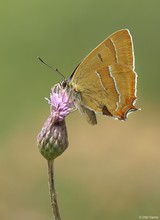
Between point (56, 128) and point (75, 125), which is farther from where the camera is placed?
point (75, 125)

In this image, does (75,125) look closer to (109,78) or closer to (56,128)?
(109,78)

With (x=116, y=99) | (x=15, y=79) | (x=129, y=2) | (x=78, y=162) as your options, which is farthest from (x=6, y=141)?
(x=129, y=2)

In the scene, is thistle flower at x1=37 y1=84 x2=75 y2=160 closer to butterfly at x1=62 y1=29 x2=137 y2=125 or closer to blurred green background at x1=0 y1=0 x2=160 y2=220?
butterfly at x1=62 y1=29 x2=137 y2=125

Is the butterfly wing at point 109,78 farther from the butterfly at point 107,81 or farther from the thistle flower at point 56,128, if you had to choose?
the thistle flower at point 56,128

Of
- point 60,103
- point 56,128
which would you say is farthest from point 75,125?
point 56,128

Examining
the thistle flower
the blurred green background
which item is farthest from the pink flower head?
the blurred green background
